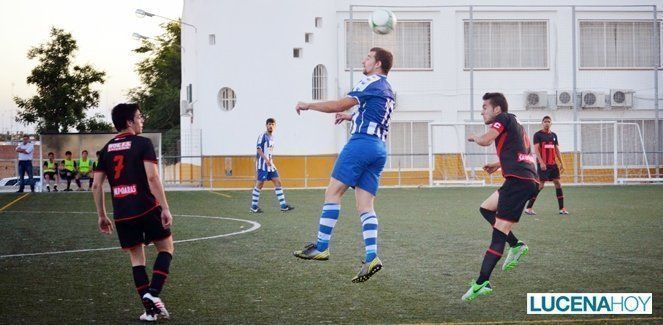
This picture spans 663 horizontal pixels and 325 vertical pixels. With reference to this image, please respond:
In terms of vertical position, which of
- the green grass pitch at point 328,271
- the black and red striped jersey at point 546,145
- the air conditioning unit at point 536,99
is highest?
the air conditioning unit at point 536,99

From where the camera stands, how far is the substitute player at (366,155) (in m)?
10.1

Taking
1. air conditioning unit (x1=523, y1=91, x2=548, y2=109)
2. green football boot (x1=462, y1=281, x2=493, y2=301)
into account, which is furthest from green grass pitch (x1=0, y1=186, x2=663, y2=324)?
air conditioning unit (x1=523, y1=91, x2=548, y2=109)

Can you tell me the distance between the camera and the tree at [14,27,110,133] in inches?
2111

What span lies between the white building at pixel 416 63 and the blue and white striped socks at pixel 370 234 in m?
33.4

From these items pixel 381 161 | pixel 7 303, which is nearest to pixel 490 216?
pixel 381 161

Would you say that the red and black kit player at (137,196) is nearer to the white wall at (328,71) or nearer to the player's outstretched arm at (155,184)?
the player's outstretched arm at (155,184)

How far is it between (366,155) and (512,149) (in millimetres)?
1571

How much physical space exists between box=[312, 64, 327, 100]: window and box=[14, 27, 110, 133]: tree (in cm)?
1697

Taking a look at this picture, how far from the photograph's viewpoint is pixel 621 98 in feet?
147

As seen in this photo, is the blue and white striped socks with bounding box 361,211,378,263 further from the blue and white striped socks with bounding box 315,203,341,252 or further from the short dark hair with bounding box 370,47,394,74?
the short dark hair with bounding box 370,47,394,74

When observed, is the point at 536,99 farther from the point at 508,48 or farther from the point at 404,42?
the point at 404,42

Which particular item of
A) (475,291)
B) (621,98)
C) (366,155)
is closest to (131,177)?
(366,155)

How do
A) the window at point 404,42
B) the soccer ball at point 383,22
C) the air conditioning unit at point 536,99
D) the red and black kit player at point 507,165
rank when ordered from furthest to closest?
the window at point 404,42
the air conditioning unit at point 536,99
the soccer ball at point 383,22
the red and black kit player at point 507,165

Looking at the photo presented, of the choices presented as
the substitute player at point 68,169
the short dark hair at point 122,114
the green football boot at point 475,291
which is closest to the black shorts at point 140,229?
the short dark hair at point 122,114
